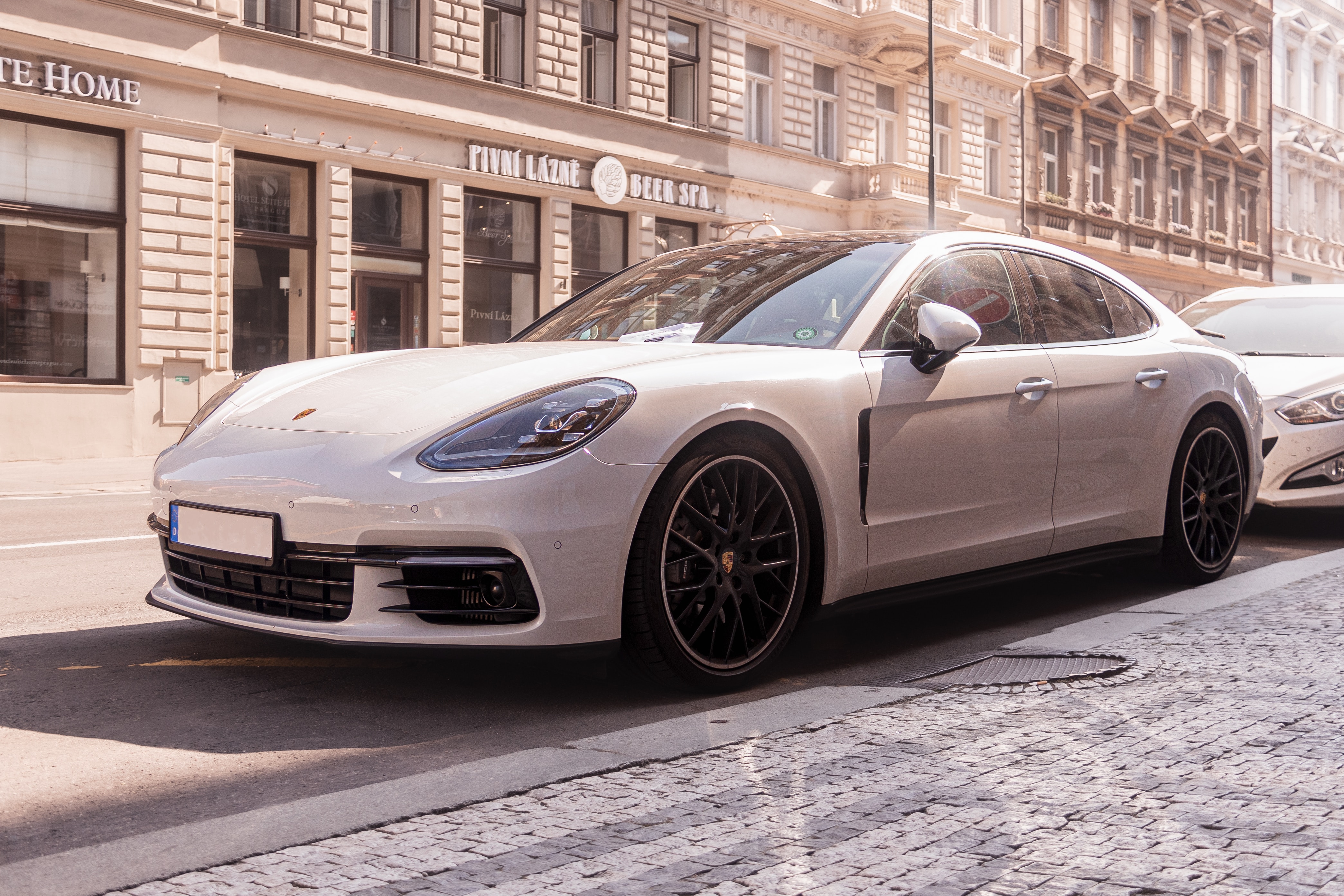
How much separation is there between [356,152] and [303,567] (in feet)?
54.7

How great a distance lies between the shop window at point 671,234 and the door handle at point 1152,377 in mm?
18508

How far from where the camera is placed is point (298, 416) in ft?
13.1

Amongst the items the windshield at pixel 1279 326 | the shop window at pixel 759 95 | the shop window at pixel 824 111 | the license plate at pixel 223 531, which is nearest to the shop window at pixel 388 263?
the shop window at pixel 759 95

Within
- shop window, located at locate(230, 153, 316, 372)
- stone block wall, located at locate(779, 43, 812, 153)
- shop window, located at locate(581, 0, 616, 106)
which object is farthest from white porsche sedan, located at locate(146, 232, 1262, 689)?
stone block wall, located at locate(779, 43, 812, 153)

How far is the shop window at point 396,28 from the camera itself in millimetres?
19656

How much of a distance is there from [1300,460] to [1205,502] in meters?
2.18

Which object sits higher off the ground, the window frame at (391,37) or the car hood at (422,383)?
the window frame at (391,37)

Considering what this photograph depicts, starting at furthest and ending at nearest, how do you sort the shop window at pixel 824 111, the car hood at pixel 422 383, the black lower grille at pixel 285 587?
1. the shop window at pixel 824 111
2. the car hood at pixel 422 383
3. the black lower grille at pixel 285 587

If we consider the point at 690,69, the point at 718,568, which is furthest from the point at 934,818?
the point at 690,69

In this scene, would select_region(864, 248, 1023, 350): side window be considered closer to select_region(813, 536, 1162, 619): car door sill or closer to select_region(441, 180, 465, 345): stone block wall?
select_region(813, 536, 1162, 619): car door sill

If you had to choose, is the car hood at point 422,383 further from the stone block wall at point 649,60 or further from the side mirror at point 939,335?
the stone block wall at point 649,60

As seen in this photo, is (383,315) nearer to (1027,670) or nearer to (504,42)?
(504,42)

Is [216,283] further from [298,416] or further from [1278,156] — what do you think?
[1278,156]

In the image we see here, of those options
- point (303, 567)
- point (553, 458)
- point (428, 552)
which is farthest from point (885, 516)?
point (303, 567)
